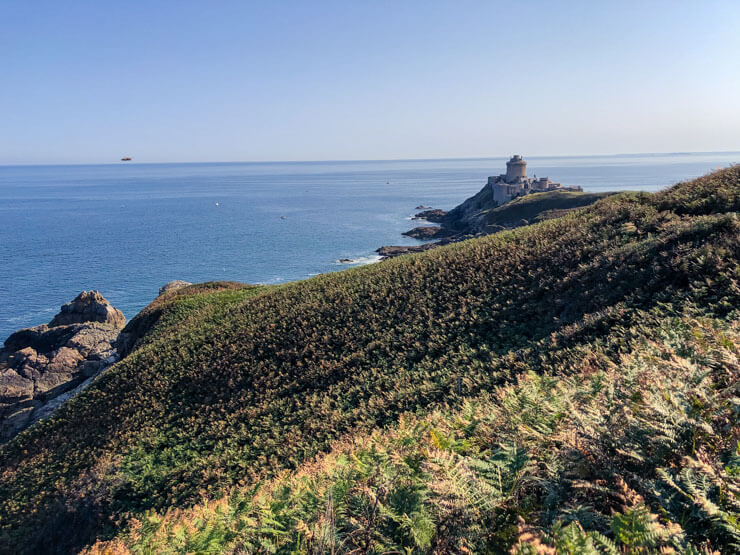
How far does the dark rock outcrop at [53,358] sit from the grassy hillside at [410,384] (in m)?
8.69

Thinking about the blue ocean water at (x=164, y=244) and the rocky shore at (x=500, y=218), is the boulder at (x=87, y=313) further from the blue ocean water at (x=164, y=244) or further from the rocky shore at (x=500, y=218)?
the rocky shore at (x=500, y=218)

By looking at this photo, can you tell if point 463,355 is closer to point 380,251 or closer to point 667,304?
point 667,304

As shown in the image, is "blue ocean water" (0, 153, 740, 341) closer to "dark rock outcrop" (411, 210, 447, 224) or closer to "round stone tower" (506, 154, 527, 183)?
"dark rock outcrop" (411, 210, 447, 224)

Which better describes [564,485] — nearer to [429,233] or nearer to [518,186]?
[429,233]

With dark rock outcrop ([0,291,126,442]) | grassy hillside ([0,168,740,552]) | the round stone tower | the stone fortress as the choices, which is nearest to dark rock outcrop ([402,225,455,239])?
the stone fortress

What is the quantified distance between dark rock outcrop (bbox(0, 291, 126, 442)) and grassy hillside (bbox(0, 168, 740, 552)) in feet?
28.5

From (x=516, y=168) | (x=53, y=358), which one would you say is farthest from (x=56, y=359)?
(x=516, y=168)

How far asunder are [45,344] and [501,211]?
74023mm

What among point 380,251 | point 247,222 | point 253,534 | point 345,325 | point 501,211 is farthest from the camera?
point 247,222

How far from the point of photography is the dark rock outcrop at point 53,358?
24.6 metres

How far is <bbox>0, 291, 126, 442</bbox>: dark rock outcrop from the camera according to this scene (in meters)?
24.6

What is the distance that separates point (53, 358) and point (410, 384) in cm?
3258

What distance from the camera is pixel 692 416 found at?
4.04m

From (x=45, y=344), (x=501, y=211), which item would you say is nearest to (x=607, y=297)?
(x=45, y=344)
